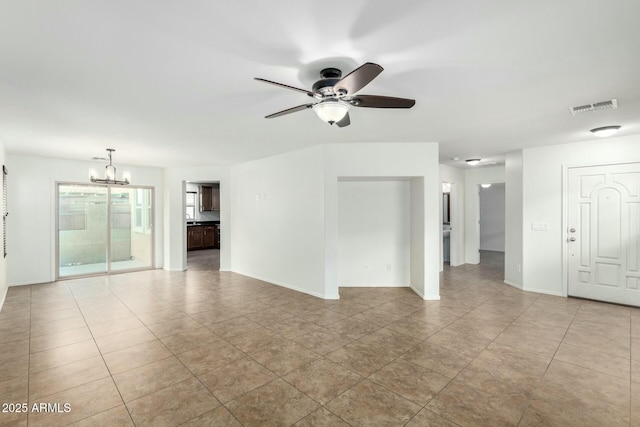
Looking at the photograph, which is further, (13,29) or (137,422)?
(137,422)

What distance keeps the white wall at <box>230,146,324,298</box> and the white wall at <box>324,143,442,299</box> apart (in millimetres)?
147

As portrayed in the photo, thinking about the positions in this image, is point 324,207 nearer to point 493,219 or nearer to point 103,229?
point 103,229

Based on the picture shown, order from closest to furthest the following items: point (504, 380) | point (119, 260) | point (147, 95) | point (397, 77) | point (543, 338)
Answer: point (397, 77), point (504, 380), point (147, 95), point (543, 338), point (119, 260)

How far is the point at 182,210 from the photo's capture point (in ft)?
24.1

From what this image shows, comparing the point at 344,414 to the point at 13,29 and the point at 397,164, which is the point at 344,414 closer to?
the point at 13,29

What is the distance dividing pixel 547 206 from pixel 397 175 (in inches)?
106

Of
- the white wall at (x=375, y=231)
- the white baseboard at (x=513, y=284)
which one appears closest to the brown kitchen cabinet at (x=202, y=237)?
the white wall at (x=375, y=231)

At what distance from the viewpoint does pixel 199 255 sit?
32.0 ft

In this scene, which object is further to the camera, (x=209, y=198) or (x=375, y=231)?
(x=209, y=198)

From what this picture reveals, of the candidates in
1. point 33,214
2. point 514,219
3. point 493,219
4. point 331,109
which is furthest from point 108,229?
point 493,219

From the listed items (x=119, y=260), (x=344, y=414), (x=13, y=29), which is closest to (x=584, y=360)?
(x=344, y=414)

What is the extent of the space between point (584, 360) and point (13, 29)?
16.8 ft

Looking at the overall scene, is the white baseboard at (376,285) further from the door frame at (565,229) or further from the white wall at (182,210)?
the white wall at (182,210)

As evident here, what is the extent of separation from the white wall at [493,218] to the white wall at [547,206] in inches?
206
